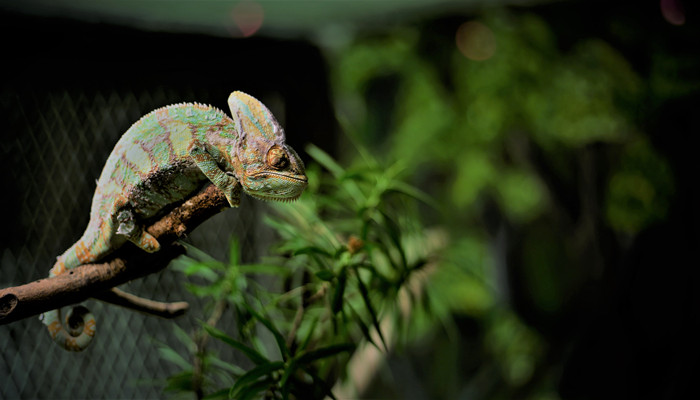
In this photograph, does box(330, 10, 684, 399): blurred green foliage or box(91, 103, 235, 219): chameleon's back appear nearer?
box(91, 103, 235, 219): chameleon's back

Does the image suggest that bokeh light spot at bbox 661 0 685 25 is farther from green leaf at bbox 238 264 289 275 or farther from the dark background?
green leaf at bbox 238 264 289 275

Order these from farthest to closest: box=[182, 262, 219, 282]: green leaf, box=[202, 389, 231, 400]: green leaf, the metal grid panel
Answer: box=[182, 262, 219, 282]: green leaf, box=[202, 389, 231, 400]: green leaf, the metal grid panel

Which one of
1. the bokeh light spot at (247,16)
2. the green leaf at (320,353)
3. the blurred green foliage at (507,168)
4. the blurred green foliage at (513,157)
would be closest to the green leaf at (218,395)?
the green leaf at (320,353)

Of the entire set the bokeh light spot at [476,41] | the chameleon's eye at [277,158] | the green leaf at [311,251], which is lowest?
the green leaf at [311,251]

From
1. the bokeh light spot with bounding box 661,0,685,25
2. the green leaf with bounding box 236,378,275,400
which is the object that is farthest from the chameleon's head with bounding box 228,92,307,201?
the bokeh light spot with bounding box 661,0,685,25

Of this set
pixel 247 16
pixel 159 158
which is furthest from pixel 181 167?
pixel 247 16

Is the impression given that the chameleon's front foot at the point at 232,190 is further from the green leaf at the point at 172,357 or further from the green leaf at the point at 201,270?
the green leaf at the point at 172,357

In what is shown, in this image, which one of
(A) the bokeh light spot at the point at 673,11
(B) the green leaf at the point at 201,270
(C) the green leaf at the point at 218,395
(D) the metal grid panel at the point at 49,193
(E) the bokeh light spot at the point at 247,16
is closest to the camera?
(D) the metal grid panel at the point at 49,193

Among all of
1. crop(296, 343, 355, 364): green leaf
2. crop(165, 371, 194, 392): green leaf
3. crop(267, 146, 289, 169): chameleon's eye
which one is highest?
crop(267, 146, 289, 169): chameleon's eye

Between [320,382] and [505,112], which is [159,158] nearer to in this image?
[320,382]
